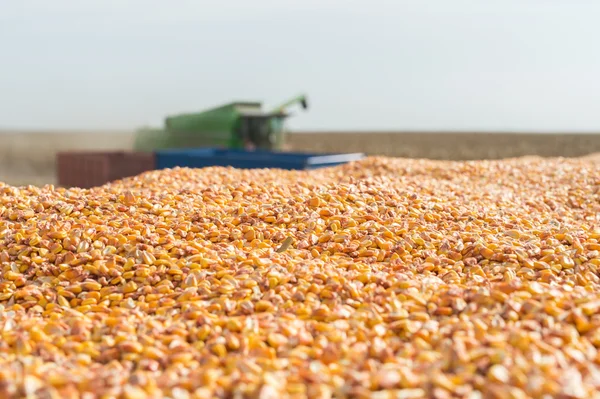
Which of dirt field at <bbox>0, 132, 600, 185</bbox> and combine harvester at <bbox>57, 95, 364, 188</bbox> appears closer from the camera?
combine harvester at <bbox>57, 95, 364, 188</bbox>

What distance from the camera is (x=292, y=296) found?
2.93 meters

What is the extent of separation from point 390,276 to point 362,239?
0.69 metres

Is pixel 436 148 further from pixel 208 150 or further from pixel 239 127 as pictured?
pixel 208 150

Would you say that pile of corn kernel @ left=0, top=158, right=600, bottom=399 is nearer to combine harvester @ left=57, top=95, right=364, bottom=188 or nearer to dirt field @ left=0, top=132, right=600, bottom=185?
combine harvester @ left=57, top=95, right=364, bottom=188

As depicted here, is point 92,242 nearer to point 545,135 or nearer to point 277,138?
point 277,138

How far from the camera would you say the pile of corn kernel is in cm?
211

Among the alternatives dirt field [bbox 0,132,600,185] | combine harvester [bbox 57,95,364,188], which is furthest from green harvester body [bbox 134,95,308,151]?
dirt field [bbox 0,132,600,185]

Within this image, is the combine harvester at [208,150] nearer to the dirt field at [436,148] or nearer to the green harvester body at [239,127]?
the green harvester body at [239,127]

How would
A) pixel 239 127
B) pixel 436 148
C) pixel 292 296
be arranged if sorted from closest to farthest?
pixel 292 296, pixel 239 127, pixel 436 148

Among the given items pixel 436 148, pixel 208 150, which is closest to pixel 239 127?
pixel 208 150

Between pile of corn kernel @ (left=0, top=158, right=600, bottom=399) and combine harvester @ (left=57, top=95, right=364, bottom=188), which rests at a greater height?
combine harvester @ (left=57, top=95, right=364, bottom=188)

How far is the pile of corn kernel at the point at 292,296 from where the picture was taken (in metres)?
2.11

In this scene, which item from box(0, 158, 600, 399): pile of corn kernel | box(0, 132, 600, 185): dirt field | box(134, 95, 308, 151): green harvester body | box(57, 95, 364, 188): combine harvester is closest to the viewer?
box(0, 158, 600, 399): pile of corn kernel

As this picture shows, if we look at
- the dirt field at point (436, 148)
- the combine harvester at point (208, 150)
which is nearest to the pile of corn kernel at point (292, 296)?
the combine harvester at point (208, 150)
